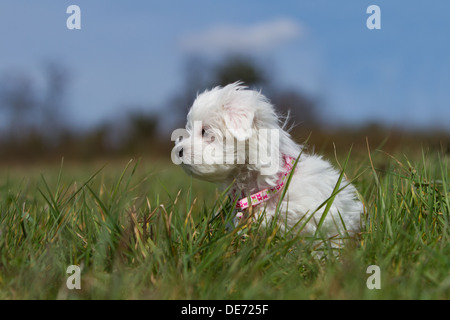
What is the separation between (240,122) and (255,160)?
289 mm

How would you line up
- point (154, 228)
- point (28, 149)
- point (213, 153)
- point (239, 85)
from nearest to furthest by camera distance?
point (154, 228) → point (213, 153) → point (239, 85) → point (28, 149)

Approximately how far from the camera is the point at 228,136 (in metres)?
3.36

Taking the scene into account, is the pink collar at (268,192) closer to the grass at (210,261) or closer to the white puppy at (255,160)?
the white puppy at (255,160)

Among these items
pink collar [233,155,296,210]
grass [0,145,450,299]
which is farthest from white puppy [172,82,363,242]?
grass [0,145,450,299]

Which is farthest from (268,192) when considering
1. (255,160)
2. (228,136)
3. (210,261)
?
(210,261)

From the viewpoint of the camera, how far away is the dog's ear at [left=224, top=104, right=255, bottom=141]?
10.7 feet

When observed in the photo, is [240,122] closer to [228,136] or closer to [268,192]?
[228,136]

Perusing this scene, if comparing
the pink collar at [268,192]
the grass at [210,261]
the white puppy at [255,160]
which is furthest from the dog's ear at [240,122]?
the grass at [210,261]

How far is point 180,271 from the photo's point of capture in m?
2.44

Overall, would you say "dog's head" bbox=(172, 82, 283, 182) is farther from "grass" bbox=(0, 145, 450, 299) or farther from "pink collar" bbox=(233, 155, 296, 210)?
"grass" bbox=(0, 145, 450, 299)

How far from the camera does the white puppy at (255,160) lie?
3287mm
